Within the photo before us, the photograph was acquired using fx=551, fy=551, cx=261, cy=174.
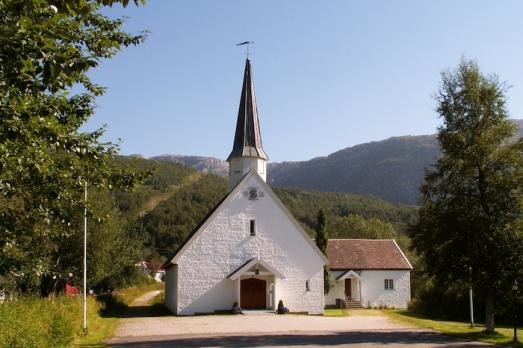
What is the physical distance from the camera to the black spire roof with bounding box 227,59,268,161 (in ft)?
130

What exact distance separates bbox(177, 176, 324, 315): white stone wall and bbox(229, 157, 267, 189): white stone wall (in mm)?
2944

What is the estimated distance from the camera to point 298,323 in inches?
1145

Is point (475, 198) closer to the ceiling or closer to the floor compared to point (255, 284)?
closer to the ceiling

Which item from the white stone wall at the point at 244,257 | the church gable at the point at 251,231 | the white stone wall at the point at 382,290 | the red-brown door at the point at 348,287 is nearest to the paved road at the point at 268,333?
the white stone wall at the point at 244,257

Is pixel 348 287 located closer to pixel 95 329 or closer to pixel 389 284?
pixel 389 284

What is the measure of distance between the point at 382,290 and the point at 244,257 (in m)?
15.3

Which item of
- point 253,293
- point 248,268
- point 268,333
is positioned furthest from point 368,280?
point 268,333

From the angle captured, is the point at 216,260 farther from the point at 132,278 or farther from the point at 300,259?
the point at 132,278

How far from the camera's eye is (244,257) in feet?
116

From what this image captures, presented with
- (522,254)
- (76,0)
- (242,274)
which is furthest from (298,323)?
(76,0)

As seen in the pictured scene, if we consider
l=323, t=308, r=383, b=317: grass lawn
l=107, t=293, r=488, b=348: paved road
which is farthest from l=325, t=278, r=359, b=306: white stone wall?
l=107, t=293, r=488, b=348: paved road

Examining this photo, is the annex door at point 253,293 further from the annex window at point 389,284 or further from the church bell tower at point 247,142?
the annex window at point 389,284

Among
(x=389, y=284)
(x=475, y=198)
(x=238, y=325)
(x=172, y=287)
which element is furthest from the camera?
(x=389, y=284)

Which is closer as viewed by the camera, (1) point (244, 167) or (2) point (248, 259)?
(2) point (248, 259)
